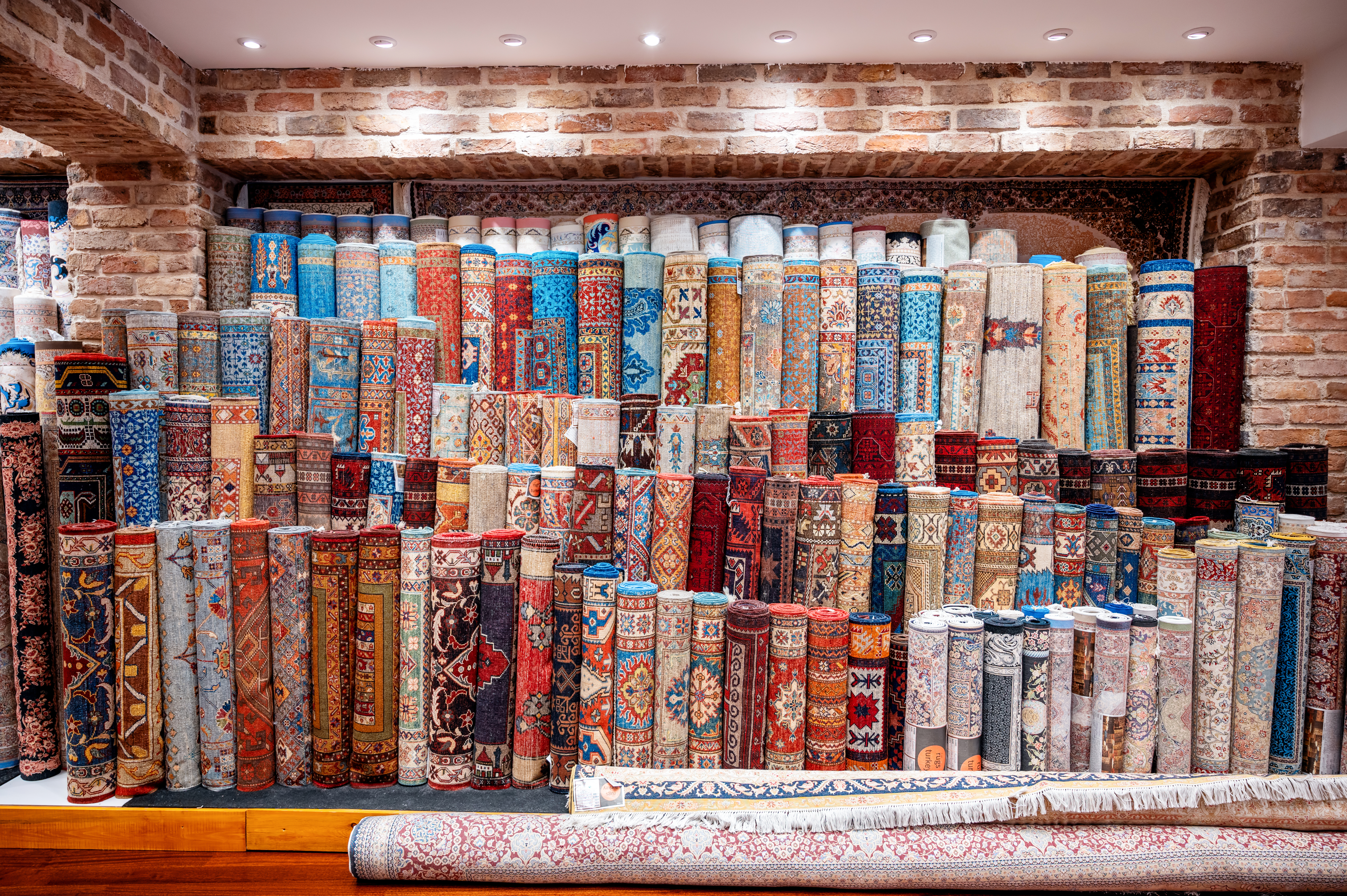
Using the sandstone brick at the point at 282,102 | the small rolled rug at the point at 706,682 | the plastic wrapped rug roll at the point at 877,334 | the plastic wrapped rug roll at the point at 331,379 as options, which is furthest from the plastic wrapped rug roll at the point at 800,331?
the sandstone brick at the point at 282,102

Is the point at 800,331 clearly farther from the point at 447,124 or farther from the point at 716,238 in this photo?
the point at 447,124

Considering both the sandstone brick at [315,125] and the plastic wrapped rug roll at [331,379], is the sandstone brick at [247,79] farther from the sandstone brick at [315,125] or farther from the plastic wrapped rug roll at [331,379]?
the plastic wrapped rug roll at [331,379]

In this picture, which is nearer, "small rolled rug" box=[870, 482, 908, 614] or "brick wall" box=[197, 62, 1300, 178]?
"small rolled rug" box=[870, 482, 908, 614]

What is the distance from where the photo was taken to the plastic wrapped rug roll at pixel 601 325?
2.26m

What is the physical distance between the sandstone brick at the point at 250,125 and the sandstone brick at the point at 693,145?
1.56 metres

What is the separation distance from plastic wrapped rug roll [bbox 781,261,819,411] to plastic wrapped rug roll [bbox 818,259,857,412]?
0.03m

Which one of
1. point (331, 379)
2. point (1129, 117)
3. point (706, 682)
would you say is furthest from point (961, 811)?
point (1129, 117)

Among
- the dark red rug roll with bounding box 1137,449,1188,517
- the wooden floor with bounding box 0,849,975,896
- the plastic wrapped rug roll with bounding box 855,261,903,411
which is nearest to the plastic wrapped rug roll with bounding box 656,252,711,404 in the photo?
the plastic wrapped rug roll with bounding box 855,261,903,411

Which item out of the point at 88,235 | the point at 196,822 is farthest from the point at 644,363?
the point at 88,235

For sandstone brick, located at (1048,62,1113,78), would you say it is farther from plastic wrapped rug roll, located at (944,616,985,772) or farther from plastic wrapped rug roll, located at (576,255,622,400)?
plastic wrapped rug roll, located at (944,616,985,772)

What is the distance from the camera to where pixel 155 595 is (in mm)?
1459

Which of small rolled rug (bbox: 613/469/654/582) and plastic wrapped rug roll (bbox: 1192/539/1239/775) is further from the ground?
small rolled rug (bbox: 613/469/654/582)

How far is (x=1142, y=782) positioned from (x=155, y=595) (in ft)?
6.55

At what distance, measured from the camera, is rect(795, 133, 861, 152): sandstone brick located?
277cm
